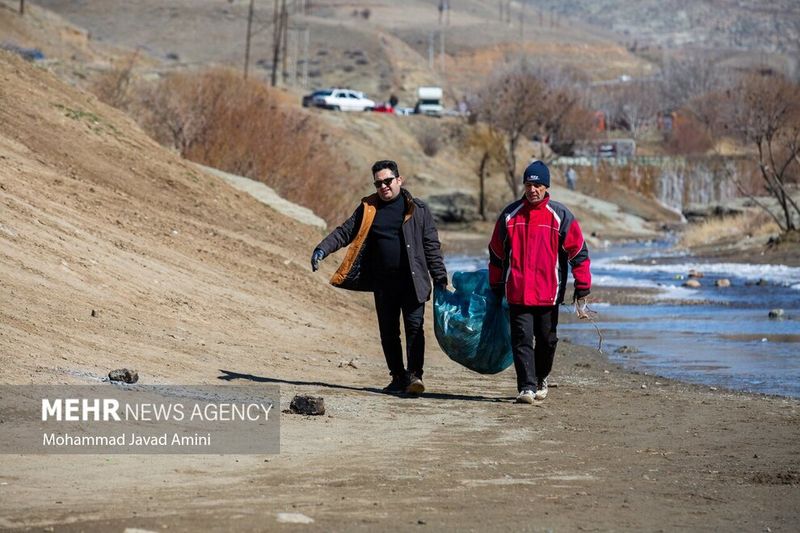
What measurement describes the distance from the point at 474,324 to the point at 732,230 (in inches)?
1465

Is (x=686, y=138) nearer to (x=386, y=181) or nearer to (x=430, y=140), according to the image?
(x=430, y=140)

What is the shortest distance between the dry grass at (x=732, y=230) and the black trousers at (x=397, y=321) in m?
32.3

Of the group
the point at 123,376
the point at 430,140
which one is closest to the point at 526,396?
the point at 123,376

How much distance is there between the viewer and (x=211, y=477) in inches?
309

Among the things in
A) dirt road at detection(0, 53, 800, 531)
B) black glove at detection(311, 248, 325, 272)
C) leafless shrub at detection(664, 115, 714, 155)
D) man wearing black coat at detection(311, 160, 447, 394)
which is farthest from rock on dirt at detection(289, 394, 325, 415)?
leafless shrub at detection(664, 115, 714, 155)

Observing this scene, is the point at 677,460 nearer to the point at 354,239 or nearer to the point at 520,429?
the point at 520,429

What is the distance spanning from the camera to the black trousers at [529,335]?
1119 centimetres

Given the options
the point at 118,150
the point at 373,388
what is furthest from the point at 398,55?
the point at 373,388

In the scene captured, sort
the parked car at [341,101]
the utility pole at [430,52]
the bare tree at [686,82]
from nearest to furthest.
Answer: the parked car at [341,101], the bare tree at [686,82], the utility pole at [430,52]

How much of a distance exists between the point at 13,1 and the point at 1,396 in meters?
112

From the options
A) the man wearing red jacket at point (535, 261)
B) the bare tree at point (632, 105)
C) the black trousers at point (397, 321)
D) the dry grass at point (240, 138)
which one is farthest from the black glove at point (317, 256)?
the bare tree at point (632, 105)

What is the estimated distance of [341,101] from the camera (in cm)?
8519

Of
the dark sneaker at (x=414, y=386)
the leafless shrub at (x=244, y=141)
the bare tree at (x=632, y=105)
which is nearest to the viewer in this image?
the dark sneaker at (x=414, y=386)

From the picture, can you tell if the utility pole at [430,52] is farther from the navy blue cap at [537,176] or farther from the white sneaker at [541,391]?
the navy blue cap at [537,176]
